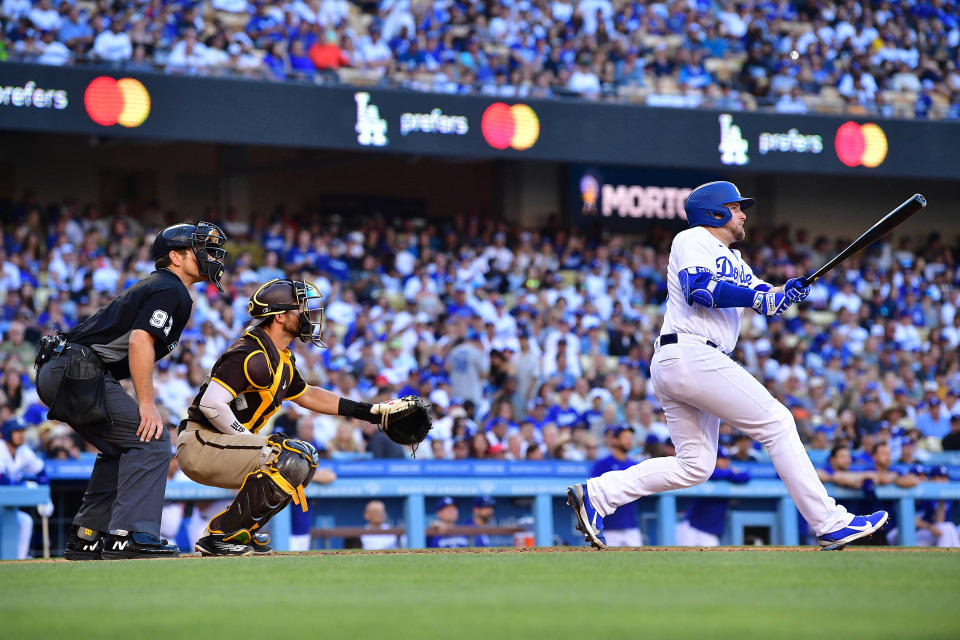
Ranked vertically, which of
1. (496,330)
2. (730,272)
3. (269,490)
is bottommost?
(269,490)

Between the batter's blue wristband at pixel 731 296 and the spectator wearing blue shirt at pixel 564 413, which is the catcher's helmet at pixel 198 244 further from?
the spectator wearing blue shirt at pixel 564 413

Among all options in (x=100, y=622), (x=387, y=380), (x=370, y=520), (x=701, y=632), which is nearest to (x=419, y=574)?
(x=100, y=622)

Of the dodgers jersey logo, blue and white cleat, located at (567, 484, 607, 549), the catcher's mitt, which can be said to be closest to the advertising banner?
the catcher's mitt

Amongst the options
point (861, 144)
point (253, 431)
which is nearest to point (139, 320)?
point (253, 431)

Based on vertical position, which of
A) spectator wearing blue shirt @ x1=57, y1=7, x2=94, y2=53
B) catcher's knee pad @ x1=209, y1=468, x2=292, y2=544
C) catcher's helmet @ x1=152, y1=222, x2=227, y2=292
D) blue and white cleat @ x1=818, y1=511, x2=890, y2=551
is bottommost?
blue and white cleat @ x1=818, y1=511, x2=890, y2=551

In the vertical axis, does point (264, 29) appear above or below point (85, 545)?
above

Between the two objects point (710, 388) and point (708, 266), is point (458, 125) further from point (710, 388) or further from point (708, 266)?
point (710, 388)

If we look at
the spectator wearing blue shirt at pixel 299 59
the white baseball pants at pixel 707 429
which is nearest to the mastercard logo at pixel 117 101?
the spectator wearing blue shirt at pixel 299 59

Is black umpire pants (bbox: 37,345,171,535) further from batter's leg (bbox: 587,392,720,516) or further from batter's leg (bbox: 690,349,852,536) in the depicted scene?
batter's leg (bbox: 690,349,852,536)
